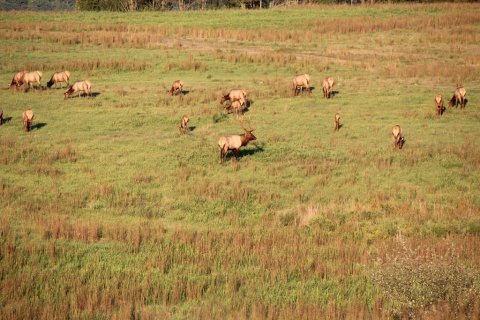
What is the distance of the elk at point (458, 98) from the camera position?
26.1 m

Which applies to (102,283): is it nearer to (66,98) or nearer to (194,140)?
A: (194,140)

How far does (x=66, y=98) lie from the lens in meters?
29.8

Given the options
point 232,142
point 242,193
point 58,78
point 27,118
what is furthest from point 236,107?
point 58,78

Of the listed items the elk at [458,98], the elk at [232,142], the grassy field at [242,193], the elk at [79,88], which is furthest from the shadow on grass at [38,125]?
the elk at [458,98]

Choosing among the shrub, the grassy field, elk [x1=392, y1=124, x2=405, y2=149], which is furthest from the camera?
elk [x1=392, y1=124, x2=405, y2=149]

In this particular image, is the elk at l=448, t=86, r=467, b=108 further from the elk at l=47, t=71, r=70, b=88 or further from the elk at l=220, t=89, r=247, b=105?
the elk at l=47, t=71, r=70, b=88

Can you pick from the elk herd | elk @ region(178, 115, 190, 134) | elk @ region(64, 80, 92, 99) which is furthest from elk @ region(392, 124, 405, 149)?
elk @ region(64, 80, 92, 99)

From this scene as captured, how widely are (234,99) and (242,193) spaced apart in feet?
37.4

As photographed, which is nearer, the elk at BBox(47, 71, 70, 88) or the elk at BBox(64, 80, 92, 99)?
the elk at BBox(64, 80, 92, 99)

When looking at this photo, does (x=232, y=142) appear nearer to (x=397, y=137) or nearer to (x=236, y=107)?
(x=397, y=137)

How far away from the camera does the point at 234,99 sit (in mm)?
27078

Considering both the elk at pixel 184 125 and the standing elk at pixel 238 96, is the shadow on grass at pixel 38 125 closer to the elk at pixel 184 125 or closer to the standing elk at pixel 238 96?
the elk at pixel 184 125

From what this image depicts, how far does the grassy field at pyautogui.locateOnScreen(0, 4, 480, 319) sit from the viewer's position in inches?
368

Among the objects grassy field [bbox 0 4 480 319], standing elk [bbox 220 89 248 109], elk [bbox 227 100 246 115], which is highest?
standing elk [bbox 220 89 248 109]
